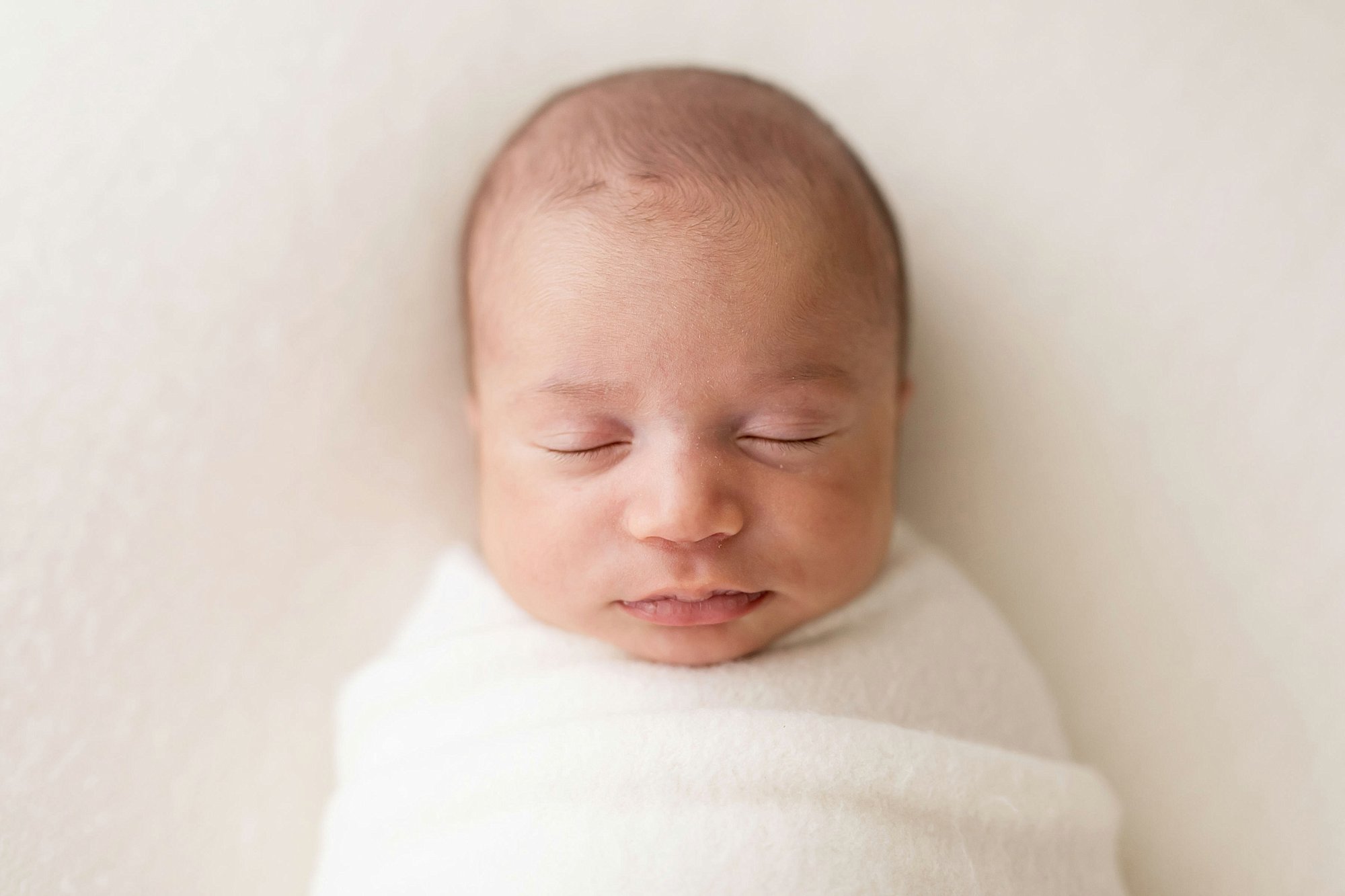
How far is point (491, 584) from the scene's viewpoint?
111 cm

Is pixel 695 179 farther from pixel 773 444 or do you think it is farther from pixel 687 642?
pixel 687 642

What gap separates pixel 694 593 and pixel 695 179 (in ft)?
1.22

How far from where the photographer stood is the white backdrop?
1023 mm

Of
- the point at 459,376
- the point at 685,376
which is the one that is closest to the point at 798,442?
the point at 685,376

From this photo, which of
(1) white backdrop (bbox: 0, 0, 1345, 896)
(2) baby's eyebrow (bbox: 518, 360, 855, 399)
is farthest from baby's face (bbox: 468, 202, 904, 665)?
(1) white backdrop (bbox: 0, 0, 1345, 896)

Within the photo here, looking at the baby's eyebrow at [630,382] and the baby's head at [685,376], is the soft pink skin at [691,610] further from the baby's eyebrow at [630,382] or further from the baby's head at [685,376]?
the baby's eyebrow at [630,382]

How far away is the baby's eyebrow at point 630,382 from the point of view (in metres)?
0.92

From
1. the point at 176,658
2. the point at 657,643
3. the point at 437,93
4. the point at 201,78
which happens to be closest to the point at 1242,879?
the point at 657,643

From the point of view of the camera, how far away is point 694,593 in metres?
0.94

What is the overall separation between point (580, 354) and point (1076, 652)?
0.71 metres

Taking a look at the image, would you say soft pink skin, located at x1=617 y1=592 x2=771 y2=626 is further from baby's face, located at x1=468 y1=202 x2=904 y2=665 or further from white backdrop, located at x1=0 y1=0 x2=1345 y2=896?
white backdrop, located at x1=0 y1=0 x2=1345 y2=896

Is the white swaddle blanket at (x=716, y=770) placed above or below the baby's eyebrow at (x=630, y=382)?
below

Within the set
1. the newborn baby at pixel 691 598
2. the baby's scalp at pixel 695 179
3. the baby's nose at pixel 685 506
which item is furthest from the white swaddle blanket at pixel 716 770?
the baby's scalp at pixel 695 179

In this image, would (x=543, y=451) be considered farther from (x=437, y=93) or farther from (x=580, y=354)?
(x=437, y=93)
